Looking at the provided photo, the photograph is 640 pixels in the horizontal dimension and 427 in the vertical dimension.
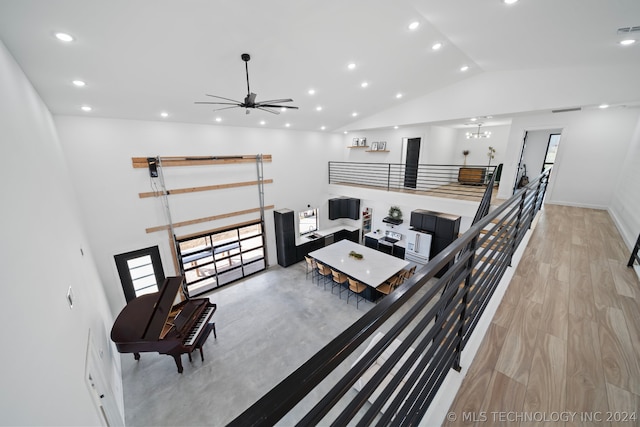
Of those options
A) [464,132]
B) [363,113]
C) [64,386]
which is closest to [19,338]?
[64,386]

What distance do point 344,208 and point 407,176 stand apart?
301 centimetres

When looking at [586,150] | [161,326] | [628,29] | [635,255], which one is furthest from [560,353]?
[586,150]

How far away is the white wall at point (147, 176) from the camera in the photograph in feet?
16.9

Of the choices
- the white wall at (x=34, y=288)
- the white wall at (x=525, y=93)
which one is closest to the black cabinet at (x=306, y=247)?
the white wall at (x=525, y=93)

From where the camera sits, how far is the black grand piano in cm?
399

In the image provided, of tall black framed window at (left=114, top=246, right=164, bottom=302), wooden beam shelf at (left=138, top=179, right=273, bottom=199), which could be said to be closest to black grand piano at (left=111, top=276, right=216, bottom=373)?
tall black framed window at (left=114, top=246, right=164, bottom=302)

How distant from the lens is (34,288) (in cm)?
180

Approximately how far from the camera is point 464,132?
982 cm

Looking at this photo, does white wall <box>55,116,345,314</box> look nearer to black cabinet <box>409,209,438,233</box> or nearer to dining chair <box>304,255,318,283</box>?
dining chair <box>304,255,318,283</box>

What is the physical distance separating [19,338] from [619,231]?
7.40m

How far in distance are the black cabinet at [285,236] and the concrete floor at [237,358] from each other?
137 centimetres

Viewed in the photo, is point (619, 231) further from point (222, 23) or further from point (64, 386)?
point (64, 386)

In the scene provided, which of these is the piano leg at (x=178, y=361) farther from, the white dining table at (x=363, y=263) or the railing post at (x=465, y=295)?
the railing post at (x=465, y=295)

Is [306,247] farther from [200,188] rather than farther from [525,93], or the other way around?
[525,93]
